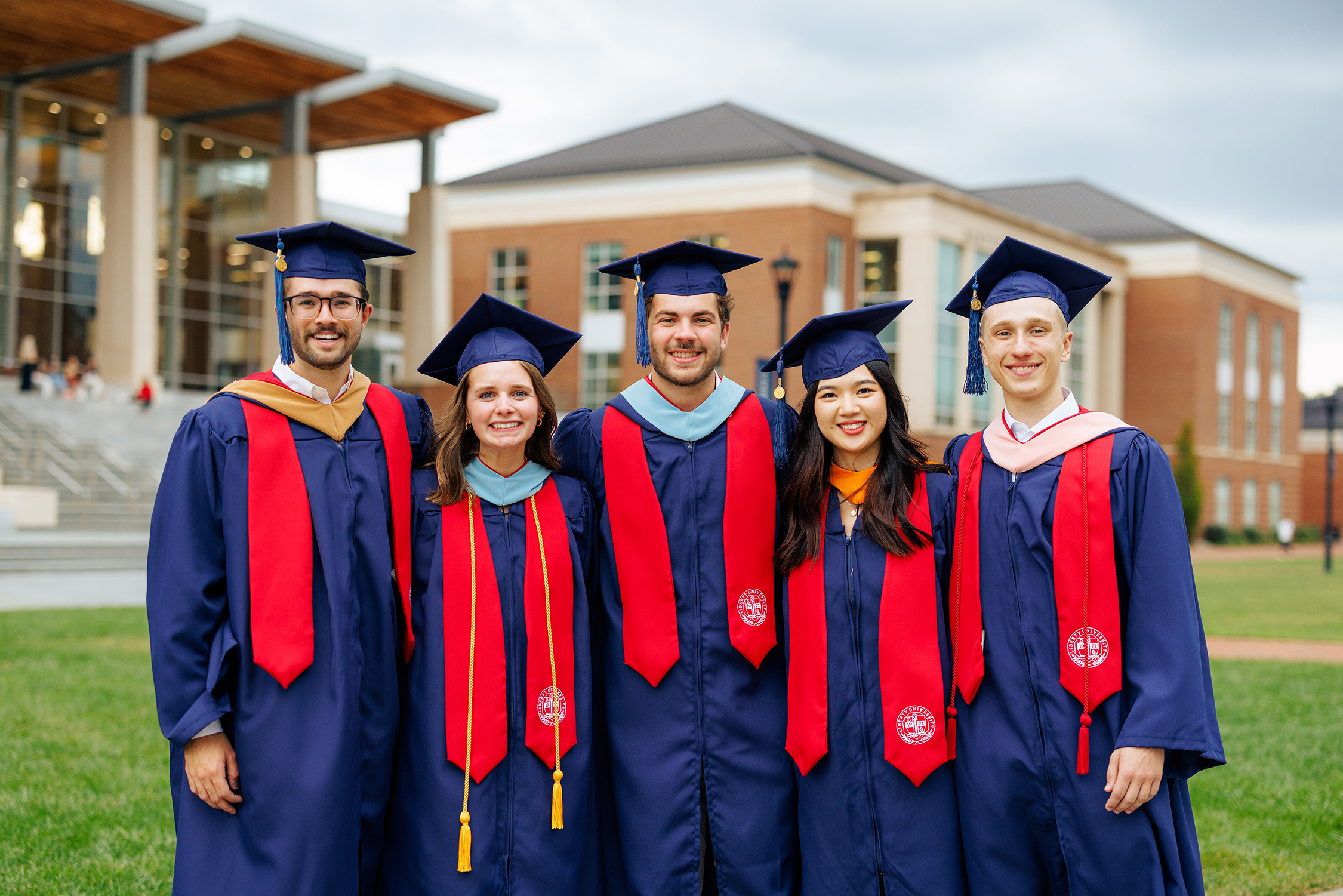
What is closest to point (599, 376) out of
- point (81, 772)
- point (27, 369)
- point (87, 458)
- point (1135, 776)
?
point (27, 369)

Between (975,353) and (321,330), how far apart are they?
1.95 m

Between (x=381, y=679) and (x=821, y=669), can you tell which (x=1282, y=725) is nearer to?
(x=821, y=669)

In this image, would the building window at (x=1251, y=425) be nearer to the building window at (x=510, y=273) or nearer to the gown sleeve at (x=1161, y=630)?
the building window at (x=510, y=273)

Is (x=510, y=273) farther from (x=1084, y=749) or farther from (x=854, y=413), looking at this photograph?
(x=1084, y=749)

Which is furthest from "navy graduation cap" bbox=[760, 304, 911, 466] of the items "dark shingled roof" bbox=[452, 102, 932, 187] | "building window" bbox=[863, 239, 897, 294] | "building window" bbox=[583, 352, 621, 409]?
"building window" bbox=[863, 239, 897, 294]

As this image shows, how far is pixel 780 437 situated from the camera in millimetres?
3656

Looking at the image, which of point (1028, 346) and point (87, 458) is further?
point (87, 458)

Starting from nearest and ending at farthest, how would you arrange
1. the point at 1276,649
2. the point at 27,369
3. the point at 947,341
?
the point at 1276,649 → the point at 27,369 → the point at 947,341

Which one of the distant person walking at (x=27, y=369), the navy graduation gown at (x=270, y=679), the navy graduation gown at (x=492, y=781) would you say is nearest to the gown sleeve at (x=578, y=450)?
the navy graduation gown at (x=492, y=781)

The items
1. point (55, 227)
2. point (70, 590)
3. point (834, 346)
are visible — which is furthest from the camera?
point (55, 227)

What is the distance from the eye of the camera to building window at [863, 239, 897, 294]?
3478 centimetres

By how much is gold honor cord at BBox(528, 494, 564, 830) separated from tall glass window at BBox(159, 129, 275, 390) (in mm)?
31105

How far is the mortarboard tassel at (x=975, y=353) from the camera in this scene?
345 centimetres

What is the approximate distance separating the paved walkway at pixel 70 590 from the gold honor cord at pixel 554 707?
10477 millimetres
